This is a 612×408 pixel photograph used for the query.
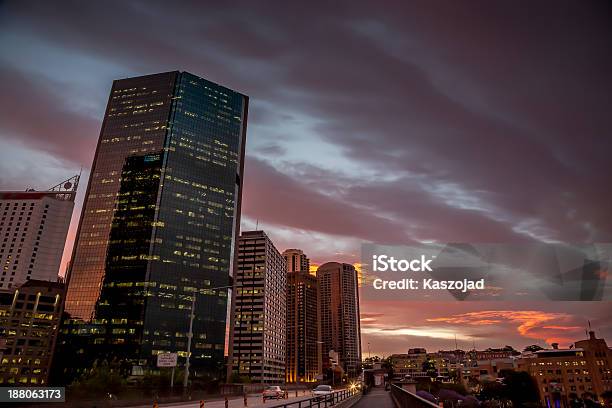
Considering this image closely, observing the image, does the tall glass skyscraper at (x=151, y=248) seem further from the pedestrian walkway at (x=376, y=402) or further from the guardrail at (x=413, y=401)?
the guardrail at (x=413, y=401)

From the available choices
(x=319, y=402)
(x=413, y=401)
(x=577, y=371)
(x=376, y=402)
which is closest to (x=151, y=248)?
(x=376, y=402)

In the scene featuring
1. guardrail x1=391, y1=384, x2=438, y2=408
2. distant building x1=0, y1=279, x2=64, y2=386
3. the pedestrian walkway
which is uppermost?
distant building x1=0, y1=279, x2=64, y2=386

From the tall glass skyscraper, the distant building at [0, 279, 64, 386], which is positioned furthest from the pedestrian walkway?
the distant building at [0, 279, 64, 386]

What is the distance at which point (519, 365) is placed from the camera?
509 ft

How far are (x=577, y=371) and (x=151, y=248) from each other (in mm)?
159879

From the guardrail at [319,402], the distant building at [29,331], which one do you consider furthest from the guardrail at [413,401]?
the distant building at [29,331]

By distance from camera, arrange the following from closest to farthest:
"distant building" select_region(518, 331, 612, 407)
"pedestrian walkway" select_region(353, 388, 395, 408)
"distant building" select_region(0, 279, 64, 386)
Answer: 1. "pedestrian walkway" select_region(353, 388, 395, 408)
2. "distant building" select_region(518, 331, 612, 407)
3. "distant building" select_region(0, 279, 64, 386)

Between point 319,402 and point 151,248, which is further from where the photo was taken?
point 151,248

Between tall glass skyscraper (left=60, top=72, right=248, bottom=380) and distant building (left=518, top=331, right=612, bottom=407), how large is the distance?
12301 cm

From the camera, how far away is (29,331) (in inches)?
6112

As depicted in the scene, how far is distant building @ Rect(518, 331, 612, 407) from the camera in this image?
12875cm

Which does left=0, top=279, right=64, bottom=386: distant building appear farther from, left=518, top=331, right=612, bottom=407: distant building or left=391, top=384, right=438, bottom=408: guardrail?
left=518, top=331, right=612, bottom=407: distant building

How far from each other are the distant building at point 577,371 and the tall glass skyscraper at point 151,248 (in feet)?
404

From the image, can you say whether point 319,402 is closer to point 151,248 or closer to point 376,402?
point 376,402
